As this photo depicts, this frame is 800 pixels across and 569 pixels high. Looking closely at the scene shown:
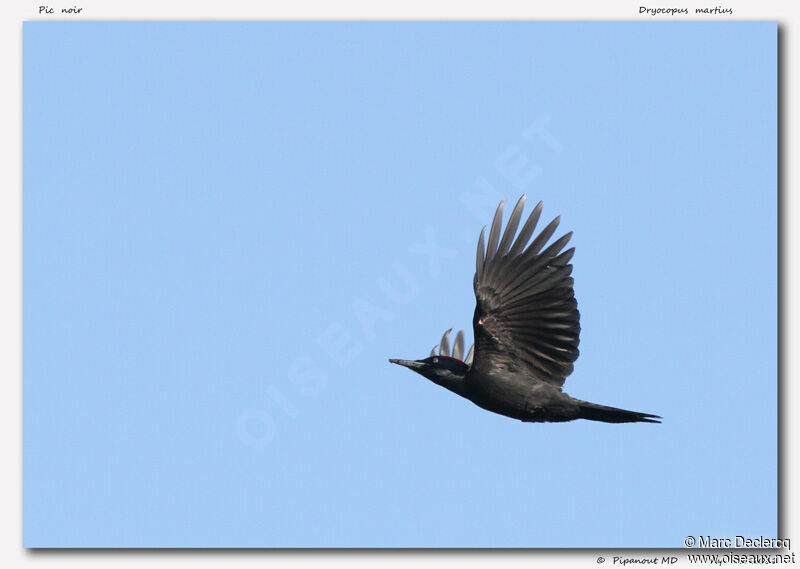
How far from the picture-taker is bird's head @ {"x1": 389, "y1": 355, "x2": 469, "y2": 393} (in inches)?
453

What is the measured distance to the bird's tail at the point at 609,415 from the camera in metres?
10.9

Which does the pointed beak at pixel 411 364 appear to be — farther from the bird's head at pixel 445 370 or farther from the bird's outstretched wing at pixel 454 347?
the bird's outstretched wing at pixel 454 347

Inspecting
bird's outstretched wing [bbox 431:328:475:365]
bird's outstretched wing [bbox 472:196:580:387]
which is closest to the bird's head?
bird's outstretched wing [bbox 472:196:580:387]

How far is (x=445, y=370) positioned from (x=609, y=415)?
1598mm

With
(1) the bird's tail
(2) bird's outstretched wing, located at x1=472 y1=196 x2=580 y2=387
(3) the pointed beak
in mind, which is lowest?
(1) the bird's tail

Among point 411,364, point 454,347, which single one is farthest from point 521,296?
point 454,347

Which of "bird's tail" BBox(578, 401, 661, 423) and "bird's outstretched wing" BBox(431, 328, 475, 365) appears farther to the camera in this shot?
"bird's outstretched wing" BBox(431, 328, 475, 365)

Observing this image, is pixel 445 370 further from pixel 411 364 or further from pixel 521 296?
pixel 521 296

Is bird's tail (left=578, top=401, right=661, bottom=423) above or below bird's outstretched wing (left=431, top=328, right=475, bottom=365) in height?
below

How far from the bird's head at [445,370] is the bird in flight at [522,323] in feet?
0.22

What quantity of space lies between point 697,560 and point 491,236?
3.42 meters

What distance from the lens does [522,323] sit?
11398mm

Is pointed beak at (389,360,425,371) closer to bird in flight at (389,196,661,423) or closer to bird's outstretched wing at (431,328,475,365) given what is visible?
bird in flight at (389,196,661,423)

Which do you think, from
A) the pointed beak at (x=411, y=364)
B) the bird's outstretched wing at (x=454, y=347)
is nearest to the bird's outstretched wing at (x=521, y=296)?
the pointed beak at (x=411, y=364)
